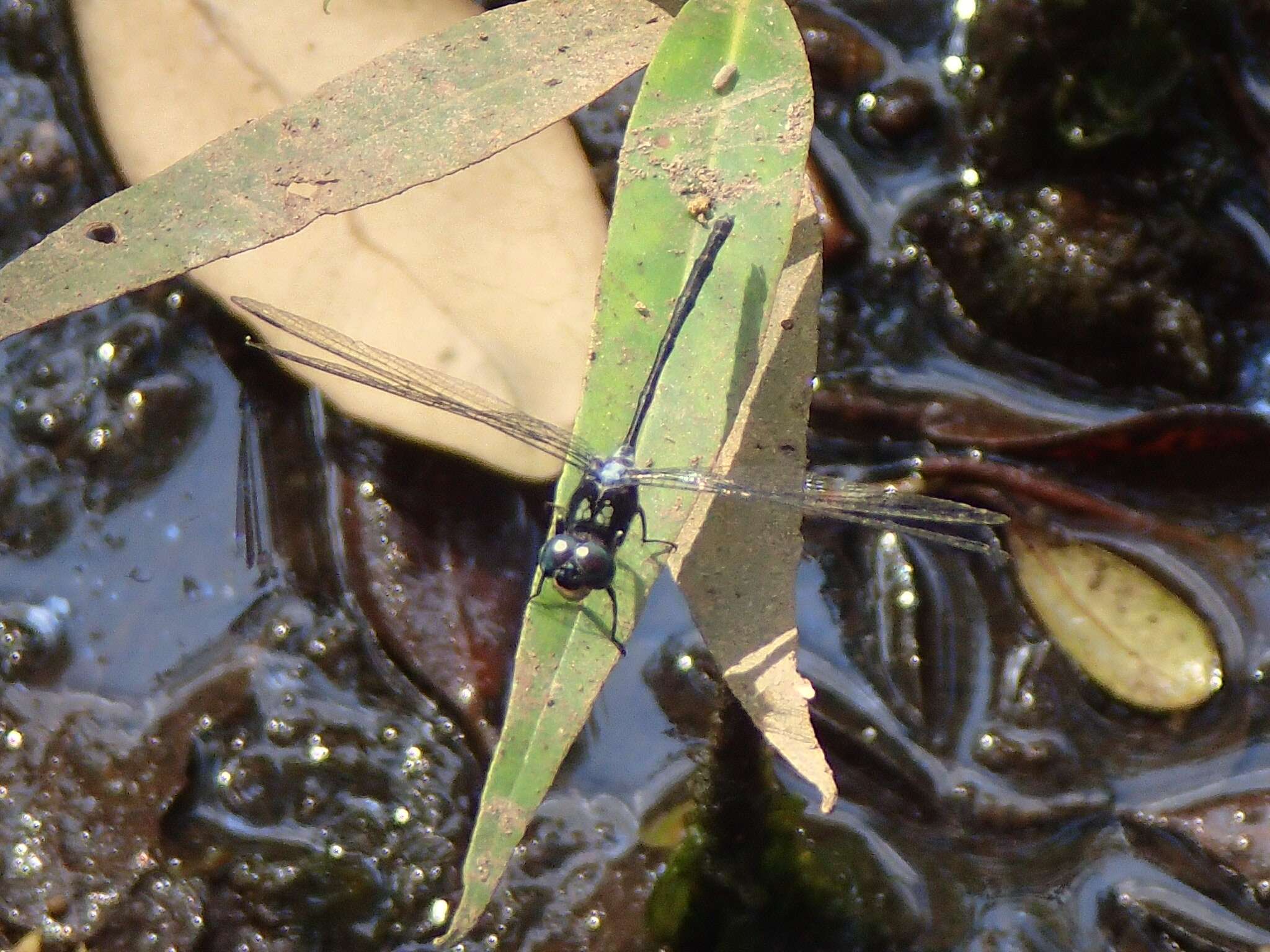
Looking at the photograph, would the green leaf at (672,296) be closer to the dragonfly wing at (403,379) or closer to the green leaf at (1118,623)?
the dragonfly wing at (403,379)

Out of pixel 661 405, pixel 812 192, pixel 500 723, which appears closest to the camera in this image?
pixel 661 405

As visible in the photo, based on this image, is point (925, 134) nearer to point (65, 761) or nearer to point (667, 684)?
point (667, 684)

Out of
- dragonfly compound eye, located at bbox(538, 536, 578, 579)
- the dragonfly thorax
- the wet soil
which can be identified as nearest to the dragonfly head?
dragonfly compound eye, located at bbox(538, 536, 578, 579)

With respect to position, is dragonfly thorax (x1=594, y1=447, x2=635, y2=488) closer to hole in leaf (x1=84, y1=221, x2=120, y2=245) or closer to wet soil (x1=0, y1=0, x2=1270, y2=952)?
wet soil (x1=0, y1=0, x2=1270, y2=952)

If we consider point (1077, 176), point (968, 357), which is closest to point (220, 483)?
point (968, 357)

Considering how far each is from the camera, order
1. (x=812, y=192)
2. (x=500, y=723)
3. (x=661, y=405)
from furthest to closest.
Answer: (x=812, y=192), (x=500, y=723), (x=661, y=405)

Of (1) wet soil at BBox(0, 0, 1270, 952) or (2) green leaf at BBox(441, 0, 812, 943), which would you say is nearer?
(2) green leaf at BBox(441, 0, 812, 943)

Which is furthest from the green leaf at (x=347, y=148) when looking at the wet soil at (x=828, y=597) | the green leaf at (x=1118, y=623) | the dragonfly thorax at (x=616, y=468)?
the green leaf at (x=1118, y=623)

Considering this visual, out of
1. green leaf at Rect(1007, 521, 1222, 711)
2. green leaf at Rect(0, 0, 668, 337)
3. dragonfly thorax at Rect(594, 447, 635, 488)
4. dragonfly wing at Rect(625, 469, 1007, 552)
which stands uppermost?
green leaf at Rect(0, 0, 668, 337)

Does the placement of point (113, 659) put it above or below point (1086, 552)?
above
